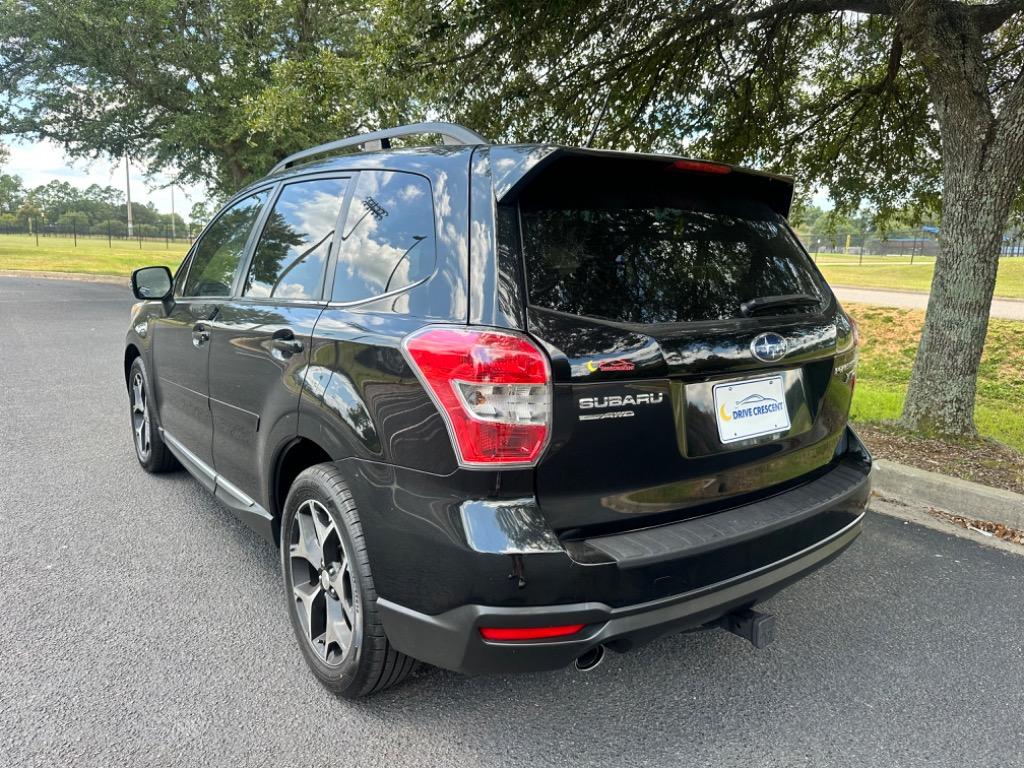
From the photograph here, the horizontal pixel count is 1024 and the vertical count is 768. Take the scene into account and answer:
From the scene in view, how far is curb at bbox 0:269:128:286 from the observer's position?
24.6 m

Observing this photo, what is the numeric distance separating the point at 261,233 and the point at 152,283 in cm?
123

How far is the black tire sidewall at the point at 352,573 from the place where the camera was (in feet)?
7.36

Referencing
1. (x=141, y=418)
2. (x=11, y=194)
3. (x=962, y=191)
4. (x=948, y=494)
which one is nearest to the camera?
(x=948, y=494)

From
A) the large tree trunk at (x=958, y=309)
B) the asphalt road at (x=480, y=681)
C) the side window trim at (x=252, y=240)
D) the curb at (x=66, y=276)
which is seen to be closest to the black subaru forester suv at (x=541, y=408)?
the asphalt road at (x=480, y=681)

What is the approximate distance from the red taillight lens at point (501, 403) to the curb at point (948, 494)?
2.79 m

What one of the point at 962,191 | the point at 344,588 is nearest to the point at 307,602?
the point at 344,588

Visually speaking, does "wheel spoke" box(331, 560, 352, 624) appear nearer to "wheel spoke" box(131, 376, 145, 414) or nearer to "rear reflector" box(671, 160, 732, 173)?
"rear reflector" box(671, 160, 732, 173)

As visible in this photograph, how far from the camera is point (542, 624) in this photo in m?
1.91

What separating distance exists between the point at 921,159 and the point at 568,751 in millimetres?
8666

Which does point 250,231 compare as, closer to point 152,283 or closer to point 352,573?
point 152,283

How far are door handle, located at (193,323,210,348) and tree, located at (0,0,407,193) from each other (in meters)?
13.4

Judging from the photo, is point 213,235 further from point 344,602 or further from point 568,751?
point 568,751

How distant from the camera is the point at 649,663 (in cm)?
272

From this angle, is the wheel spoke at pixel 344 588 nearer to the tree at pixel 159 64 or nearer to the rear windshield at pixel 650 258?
the rear windshield at pixel 650 258
